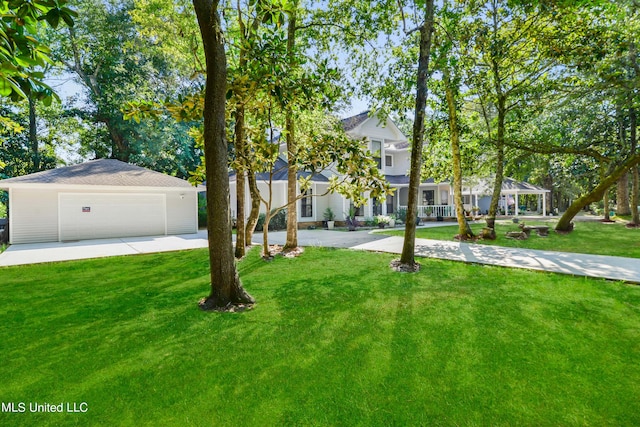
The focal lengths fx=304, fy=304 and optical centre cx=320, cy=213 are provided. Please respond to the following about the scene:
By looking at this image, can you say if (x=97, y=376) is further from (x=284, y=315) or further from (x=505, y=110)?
(x=505, y=110)

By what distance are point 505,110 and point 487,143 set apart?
1.40 metres

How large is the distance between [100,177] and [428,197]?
79.4 feet

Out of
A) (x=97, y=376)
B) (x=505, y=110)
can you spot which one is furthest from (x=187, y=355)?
(x=505, y=110)

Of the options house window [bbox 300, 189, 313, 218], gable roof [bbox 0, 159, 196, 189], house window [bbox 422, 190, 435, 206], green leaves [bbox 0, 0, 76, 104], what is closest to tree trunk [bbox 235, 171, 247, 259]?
green leaves [bbox 0, 0, 76, 104]

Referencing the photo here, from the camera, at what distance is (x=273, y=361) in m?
3.33

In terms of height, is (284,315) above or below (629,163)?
below

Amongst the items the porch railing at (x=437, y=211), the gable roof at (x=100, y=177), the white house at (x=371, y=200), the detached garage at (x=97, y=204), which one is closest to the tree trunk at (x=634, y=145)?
the white house at (x=371, y=200)

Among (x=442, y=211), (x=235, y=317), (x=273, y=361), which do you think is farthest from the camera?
(x=442, y=211)

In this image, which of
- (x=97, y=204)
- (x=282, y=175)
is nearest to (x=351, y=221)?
(x=282, y=175)

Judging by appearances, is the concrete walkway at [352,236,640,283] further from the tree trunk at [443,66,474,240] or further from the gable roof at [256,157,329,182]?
the gable roof at [256,157,329,182]

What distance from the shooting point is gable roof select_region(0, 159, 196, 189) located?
496 inches

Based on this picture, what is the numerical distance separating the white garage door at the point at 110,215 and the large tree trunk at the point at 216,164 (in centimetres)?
1216

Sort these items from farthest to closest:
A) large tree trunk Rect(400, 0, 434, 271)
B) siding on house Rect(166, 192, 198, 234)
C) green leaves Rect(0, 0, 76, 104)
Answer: siding on house Rect(166, 192, 198, 234)
large tree trunk Rect(400, 0, 434, 271)
green leaves Rect(0, 0, 76, 104)

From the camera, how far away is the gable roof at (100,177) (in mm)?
12586
